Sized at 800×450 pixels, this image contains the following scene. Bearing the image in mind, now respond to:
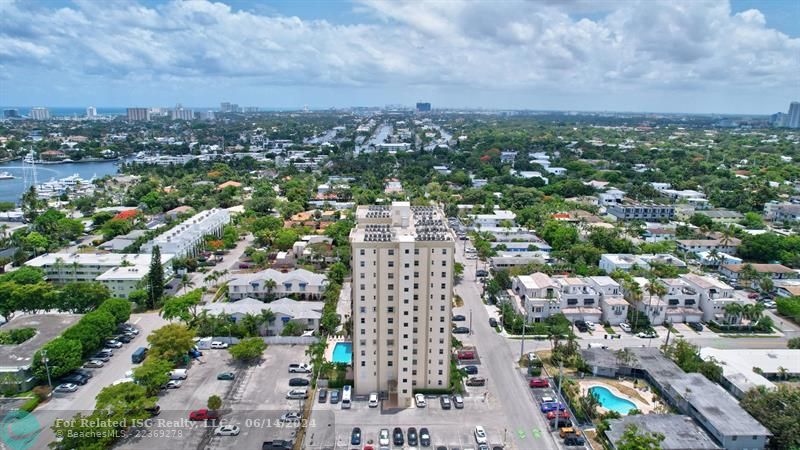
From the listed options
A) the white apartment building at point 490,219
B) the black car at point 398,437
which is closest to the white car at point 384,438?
the black car at point 398,437

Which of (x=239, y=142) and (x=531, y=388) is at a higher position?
(x=239, y=142)

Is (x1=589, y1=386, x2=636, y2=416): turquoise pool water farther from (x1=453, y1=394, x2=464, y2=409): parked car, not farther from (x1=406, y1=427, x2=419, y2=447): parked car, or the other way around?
(x1=406, y1=427, x2=419, y2=447): parked car

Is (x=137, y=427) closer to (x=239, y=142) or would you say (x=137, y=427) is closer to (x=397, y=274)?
(x=397, y=274)

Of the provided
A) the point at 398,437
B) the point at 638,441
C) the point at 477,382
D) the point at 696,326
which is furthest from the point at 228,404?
the point at 696,326

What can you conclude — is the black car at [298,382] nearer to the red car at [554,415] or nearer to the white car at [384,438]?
the white car at [384,438]

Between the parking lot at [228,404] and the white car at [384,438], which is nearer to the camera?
the white car at [384,438]

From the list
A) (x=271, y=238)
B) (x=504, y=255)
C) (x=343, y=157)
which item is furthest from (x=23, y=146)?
(x=504, y=255)
